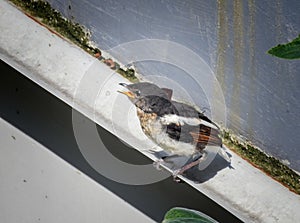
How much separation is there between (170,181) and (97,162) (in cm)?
26

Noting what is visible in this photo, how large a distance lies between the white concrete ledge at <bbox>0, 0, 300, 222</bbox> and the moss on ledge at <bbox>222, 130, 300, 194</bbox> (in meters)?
0.04

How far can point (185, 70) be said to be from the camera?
1.74 meters

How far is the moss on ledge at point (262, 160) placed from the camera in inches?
70.7

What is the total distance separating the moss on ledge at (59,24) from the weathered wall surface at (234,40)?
0.07 ft

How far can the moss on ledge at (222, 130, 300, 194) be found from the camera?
1.80 m

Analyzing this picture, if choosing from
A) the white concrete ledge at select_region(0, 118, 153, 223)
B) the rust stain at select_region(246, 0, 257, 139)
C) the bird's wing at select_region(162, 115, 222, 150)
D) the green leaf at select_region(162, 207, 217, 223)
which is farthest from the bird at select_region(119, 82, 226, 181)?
the green leaf at select_region(162, 207, 217, 223)

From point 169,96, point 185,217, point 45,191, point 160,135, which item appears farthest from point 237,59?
point 185,217

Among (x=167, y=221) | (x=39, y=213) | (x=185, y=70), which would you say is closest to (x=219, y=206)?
(x=185, y=70)

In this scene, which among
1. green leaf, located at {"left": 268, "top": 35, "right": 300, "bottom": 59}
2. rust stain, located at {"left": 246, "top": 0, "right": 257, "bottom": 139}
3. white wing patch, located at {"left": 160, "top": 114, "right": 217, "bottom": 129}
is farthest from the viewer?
white wing patch, located at {"left": 160, "top": 114, "right": 217, "bottom": 129}

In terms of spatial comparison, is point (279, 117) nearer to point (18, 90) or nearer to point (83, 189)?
point (83, 189)

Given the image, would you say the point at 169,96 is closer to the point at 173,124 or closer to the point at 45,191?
the point at 173,124

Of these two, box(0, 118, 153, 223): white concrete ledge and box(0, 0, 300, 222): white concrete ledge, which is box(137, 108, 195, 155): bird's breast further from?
box(0, 118, 153, 223): white concrete ledge

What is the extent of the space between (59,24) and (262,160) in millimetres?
847

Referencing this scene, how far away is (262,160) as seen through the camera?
1.82 m
